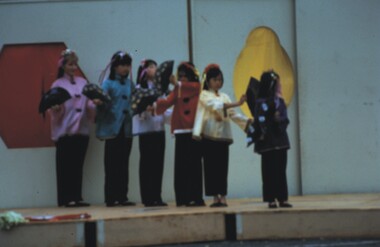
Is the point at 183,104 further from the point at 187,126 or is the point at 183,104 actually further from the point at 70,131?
the point at 70,131

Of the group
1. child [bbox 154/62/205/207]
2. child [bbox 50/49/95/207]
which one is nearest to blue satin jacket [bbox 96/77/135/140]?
child [bbox 50/49/95/207]

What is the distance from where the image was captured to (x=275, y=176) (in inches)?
388

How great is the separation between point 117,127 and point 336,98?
260 centimetres

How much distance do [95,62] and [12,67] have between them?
94 centimetres

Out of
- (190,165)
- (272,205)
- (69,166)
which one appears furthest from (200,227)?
(69,166)

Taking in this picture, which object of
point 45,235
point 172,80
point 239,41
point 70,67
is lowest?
point 45,235

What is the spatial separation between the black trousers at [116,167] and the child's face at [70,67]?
863 mm

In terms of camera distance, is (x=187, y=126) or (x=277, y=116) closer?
(x=277, y=116)

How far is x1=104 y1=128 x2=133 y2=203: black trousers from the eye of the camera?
10.9 metres

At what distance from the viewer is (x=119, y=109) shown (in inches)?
427

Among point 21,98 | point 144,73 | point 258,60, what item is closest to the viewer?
point 144,73

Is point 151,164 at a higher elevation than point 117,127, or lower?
lower

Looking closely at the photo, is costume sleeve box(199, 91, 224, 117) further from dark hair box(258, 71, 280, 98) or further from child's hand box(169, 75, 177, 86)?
dark hair box(258, 71, 280, 98)

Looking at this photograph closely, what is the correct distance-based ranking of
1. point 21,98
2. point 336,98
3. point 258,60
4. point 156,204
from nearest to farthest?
point 156,204, point 21,98, point 336,98, point 258,60
